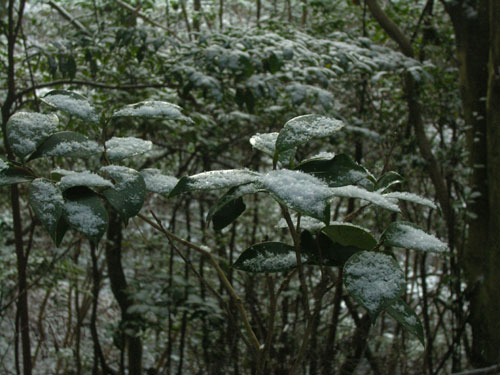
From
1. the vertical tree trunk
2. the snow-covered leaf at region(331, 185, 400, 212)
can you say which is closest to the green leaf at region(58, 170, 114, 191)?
the snow-covered leaf at region(331, 185, 400, 212)

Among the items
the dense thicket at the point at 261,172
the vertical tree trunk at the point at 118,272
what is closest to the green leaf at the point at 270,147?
the dense thicket at the point at 261,172

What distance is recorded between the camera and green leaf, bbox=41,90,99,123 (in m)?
0.64

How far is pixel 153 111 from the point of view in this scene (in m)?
0.68

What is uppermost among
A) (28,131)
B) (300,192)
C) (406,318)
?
(28,131)

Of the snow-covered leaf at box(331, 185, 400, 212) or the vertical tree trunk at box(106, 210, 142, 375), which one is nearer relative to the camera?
the snow-covered leaf at box(331, 185, 400, 212)

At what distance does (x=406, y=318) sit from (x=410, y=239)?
83 millimetres

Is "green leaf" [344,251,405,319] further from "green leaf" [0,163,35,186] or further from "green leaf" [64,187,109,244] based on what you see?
"green leaf" [0,163,35,186]

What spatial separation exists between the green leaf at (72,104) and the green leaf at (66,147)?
37mm

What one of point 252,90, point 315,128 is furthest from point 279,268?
point 252,90

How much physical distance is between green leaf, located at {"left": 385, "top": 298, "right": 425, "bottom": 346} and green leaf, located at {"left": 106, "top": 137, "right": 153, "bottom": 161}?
0.34m

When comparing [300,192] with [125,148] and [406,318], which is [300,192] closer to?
[406,318]

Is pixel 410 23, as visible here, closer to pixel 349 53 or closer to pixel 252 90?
pixel 349 53

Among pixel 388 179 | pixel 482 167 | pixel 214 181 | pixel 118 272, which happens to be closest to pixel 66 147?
pixel 214 181

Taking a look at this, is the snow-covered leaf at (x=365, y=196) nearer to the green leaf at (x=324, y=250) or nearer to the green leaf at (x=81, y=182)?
the green leaf at (x=324, y=250)
